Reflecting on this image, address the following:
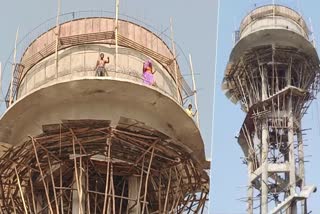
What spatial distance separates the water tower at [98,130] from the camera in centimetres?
1892

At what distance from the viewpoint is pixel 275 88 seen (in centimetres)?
2923

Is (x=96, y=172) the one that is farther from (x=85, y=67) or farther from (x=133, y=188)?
(x=85, y=67)

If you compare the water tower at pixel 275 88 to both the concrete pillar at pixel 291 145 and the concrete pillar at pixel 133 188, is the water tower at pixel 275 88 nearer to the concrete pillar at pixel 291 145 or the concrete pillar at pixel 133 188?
the concrete pillar at pixel 291 145

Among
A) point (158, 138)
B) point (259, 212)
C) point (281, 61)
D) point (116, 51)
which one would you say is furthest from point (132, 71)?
point (281, 61)

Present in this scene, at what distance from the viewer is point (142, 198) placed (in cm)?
2009

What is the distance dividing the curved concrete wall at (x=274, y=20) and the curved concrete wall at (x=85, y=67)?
21.7 feet

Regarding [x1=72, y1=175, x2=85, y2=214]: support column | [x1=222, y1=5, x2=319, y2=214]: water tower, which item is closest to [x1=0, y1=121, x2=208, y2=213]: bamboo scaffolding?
[x1=72, y1=175, x2=85, y2=214]: support column

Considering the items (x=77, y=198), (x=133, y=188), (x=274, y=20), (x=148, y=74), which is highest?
(x=274, y=20)

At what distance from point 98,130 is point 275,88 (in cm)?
1177

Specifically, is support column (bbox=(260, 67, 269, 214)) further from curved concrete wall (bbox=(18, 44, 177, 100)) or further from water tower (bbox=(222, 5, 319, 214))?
curved concrete wall (bbox=(18, 44, 177, 100))

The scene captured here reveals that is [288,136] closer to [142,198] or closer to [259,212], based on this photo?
[259,212]

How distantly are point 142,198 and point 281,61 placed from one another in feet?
31.7

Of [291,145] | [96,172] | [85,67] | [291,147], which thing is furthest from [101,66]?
[291,147]

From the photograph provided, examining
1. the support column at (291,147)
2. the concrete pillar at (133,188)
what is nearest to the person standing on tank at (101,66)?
the concrete pillar at (133,188)
